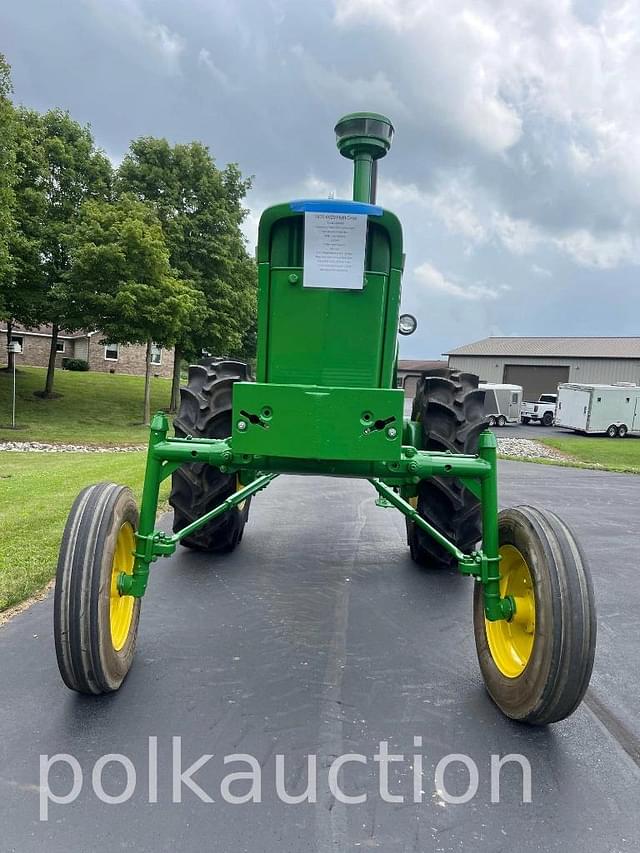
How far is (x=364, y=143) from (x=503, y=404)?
29.9m

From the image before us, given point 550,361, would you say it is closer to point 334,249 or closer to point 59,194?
point 59,194

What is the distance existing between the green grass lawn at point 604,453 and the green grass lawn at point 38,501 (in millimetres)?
11207

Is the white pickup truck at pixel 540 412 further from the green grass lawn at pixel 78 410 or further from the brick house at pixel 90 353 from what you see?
the brick house at pixel 90 353

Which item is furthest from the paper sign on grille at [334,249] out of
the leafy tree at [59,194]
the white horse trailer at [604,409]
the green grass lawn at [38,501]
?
the white horse trailer at [604,409]

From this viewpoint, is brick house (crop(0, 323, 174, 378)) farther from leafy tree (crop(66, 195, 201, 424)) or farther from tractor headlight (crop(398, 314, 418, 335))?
tractor headlight (crop(398, 314, 418, 335))

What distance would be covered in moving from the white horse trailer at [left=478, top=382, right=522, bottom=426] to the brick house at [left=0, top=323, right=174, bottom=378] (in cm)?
2100

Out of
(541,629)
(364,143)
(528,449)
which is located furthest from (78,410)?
(541,629)

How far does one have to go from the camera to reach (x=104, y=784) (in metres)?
2.38

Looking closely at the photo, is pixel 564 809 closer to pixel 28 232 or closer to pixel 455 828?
pixel 455 828

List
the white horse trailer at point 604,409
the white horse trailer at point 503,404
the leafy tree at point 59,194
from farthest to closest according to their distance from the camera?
the white horse trailer at point 503,404 < the white horse trailer at point 604,409 < the leafy tree at point 59,194

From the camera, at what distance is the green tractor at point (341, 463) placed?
2.78 meters

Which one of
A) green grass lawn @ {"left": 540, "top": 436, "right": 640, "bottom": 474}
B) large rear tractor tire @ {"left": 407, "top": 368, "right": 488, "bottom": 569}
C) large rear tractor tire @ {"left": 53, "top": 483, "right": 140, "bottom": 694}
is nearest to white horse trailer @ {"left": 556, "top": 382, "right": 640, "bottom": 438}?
green grass lawn @ {"left": 540, "top": 436, "right": 640, "bottom": 474}

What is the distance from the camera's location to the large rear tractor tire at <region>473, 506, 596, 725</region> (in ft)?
8.78

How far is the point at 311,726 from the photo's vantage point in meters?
2.79
